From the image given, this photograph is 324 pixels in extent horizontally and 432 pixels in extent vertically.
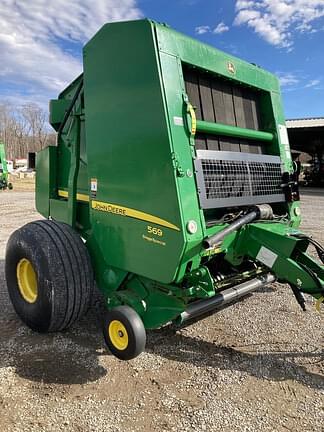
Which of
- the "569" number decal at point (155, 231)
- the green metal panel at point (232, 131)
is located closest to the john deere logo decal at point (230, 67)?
the green metal panel at point (232, 131)

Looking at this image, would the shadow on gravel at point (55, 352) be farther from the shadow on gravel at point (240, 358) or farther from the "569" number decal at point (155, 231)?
the "569" number decal at point (155, 231)

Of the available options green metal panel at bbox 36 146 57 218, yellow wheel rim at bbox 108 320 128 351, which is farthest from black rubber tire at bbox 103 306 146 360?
green metal panel at bbox 36 146 57 218

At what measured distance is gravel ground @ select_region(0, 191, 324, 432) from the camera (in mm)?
Answer: 2299

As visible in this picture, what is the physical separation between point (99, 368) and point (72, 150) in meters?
1.98

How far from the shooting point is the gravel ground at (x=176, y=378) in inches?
90.5

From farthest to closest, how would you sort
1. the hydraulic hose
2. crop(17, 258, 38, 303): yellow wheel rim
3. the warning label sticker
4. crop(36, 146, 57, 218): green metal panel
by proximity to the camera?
crop(36, 146, 57, 218): green metal panel → crop(17, 258, 38, 303): yellow wheel rim → the warning label sticker → the hydraulic hose

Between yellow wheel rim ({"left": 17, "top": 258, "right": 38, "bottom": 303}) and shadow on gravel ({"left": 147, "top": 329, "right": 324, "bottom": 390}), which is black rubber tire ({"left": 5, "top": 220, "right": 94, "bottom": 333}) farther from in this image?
shadow on gravel ({"left": 147, "top": 329, "right": 324, "bottom": 390})

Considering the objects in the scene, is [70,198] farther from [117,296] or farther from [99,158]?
[117,296]

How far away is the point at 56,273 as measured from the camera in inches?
118

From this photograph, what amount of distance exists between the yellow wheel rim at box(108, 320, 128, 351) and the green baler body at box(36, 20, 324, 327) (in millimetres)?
222

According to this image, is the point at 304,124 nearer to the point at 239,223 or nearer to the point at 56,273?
the point at 239,223

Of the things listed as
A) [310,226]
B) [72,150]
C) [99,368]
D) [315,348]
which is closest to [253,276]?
[315,348]

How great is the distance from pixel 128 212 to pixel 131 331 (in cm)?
84

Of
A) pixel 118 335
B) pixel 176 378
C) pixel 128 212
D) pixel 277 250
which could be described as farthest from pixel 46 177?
pixel 277 250
